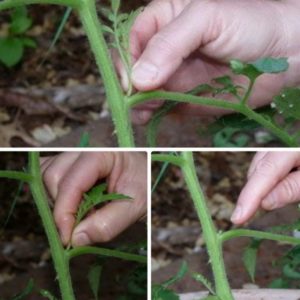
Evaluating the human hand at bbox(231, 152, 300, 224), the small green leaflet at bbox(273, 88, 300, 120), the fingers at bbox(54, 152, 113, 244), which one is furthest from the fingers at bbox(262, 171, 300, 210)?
the fingers at bbox(54, 152, 113, 244)

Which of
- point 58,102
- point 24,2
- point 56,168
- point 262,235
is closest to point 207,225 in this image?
point 262,235

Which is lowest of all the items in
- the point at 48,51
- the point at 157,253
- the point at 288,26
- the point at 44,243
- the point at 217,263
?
the point at 157,253

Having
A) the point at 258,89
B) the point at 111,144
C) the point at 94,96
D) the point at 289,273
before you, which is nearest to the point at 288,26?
the point at 258,89

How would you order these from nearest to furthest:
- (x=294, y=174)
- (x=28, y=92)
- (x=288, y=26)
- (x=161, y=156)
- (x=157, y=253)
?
(x=161, y=156), (x=294, y=174), (x=288, y=26), (x=157, y=253), (x=28, y=92)

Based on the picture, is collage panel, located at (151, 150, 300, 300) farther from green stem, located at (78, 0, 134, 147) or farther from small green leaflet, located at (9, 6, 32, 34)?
small green leaflet, located at (9, 6, 32, 34)

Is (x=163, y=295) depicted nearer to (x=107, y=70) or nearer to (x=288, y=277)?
(x=107, y=70)

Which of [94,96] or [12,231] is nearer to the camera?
[12,231]

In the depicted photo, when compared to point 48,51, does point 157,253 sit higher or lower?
lower

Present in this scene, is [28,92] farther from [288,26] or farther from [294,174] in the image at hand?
[294,174]
